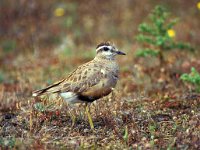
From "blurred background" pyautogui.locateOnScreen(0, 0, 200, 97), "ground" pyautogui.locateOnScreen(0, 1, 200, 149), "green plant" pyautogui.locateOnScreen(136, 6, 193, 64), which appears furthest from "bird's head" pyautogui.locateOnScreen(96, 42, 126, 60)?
"blurred background" pyautogui.locateOnScreen(0, 0, 200, 97)

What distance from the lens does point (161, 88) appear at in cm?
1009

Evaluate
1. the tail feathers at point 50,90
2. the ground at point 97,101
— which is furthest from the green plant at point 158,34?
the tail feathers at point 50,90

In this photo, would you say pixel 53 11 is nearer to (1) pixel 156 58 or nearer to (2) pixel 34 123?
(1) pixel 156 58

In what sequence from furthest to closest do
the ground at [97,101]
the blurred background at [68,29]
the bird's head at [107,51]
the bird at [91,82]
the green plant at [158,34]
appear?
the blurred background at [68,29]
the green plant at [158,34]
the bird's head at [107,51]
the bird at [91,82]
the ground at [97,101]

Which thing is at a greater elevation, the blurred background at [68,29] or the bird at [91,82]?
the blurred background at [68,29]

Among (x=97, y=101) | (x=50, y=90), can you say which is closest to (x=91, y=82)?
(x=50, y=90)

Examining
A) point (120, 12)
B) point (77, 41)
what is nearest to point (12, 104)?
point (77, 41)

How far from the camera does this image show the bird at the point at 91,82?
24.1 feet

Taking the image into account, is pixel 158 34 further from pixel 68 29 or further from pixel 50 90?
pixel 68 29

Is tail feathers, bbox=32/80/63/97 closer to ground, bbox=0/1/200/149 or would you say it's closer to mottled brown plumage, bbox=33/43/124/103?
mottled brown plumage, bbox=33/43/124/103

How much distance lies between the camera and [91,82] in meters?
7.38

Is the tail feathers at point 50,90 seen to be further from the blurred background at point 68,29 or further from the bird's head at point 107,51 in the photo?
the blurred background at point 68,29

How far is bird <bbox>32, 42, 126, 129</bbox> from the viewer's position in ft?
24.1

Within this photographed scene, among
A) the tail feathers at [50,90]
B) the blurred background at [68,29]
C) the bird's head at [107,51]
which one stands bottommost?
the tail feathers at [50,90]
